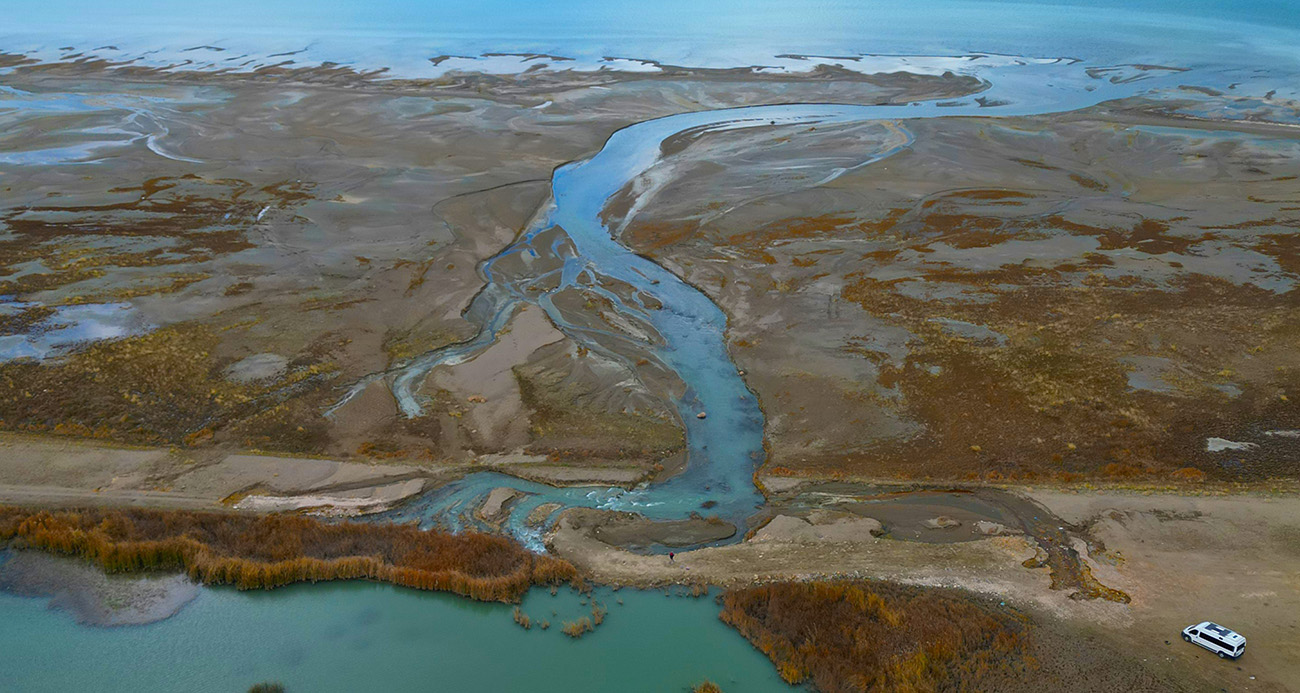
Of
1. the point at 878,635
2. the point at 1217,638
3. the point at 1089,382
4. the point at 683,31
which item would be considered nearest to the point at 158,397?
the point at 878,635

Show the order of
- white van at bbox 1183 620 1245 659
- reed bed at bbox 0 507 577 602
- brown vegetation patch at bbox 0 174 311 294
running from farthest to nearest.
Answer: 1. brown vegetation patch at bbox 0 174 311 294
2. reed bed at bbox 0 507 577 602
3. white van at bbox 1183 620 1245 659

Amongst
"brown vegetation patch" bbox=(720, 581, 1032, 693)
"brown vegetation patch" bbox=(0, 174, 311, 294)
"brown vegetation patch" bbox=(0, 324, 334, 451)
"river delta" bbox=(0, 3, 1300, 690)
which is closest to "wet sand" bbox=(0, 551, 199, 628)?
"river delta" bbox=(0, 3, 1300, 690)

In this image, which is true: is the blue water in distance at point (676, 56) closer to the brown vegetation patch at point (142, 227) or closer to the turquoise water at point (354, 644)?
the turquoise water at point (354, 644)

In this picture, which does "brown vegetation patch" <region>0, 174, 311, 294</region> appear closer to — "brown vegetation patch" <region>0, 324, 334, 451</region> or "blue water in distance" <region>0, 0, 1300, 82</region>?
"brown vegetation patch" <region>0, 324, 334, 451</region>

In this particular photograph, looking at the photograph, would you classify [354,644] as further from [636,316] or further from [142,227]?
[142,227]

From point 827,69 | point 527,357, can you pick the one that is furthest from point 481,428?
point 827,69
